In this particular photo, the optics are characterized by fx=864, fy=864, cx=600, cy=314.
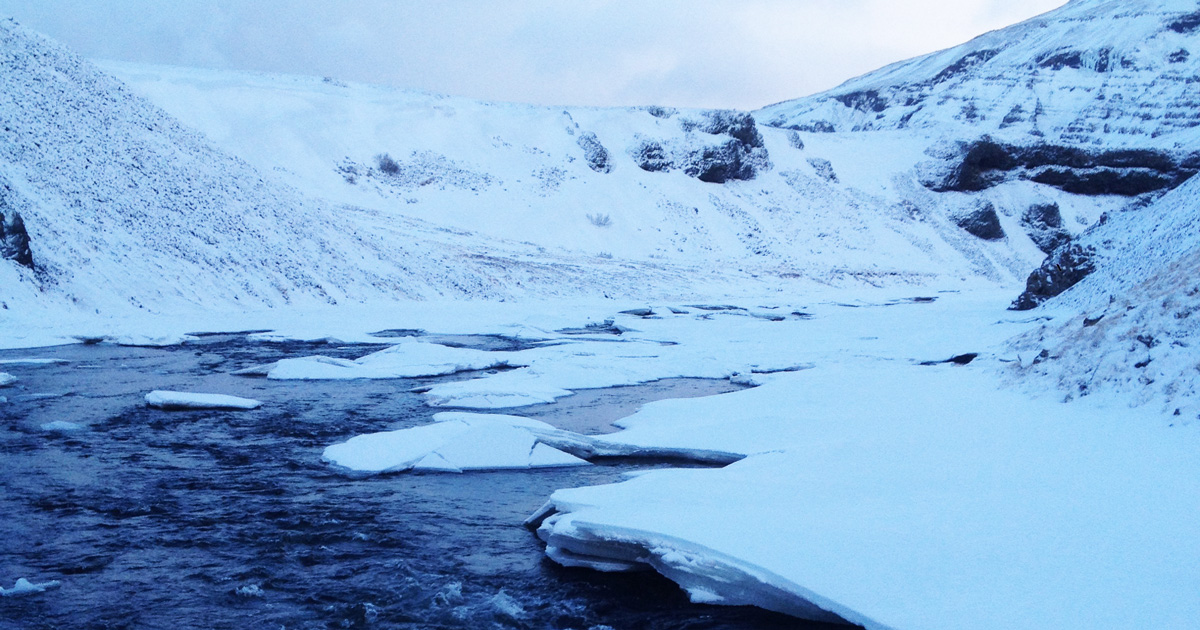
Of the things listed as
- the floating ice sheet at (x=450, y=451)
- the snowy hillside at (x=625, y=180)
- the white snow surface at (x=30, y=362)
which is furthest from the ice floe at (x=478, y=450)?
the snowy hillside at (x=625, y=180)

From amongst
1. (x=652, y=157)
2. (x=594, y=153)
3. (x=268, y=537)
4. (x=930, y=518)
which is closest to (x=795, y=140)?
(x=652, y=157)

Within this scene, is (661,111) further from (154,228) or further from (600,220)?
(154,228)

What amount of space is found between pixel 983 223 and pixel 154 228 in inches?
2374

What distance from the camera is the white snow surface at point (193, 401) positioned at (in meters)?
11.8

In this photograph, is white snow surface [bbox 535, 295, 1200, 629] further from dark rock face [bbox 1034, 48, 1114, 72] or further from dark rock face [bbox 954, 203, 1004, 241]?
dark rock face [bbox 1034, 48, 1114, 72]

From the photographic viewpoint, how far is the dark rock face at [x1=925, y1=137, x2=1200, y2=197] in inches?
2879

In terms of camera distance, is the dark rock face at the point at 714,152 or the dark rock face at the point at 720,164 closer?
the dark rock face at the point at 714,152

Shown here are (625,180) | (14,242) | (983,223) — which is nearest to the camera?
(14,242)

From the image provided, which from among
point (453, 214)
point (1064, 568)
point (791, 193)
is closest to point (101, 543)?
point (1064, 568)

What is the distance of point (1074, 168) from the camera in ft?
243

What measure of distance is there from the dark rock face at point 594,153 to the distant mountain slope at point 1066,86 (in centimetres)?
3827

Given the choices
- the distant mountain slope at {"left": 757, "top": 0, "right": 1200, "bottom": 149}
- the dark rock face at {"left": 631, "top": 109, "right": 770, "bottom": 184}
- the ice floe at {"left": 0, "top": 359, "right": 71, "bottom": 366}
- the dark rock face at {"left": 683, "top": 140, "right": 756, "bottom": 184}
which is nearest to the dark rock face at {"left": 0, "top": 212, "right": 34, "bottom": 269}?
the ice floe at {"left": 0, "top": 359, "right": 71, "bottom": 366}

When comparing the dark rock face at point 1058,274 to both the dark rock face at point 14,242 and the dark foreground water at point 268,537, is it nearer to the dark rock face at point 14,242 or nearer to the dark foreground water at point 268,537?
the dark foreground water at point 268,537

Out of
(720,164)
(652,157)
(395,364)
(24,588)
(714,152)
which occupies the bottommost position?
(395,364)
